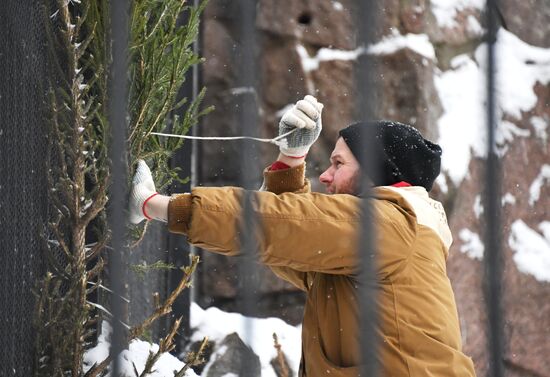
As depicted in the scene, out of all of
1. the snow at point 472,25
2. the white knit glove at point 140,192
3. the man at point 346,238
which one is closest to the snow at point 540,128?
the snow at point 472,25

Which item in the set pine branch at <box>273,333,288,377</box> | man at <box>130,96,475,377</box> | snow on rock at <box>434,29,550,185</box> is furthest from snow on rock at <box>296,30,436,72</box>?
man at <box>130,96,475,377</box>

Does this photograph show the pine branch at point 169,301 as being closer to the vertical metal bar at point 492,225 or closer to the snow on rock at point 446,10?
the vertical metal bar at point 492,225

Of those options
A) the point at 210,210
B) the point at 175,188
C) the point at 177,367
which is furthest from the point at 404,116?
the point at 210,210

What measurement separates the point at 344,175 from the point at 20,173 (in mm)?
848

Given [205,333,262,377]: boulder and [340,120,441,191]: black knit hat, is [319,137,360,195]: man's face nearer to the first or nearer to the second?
[340,120,441,191]: black knit hat

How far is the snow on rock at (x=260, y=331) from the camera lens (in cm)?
433

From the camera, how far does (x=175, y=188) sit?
13.3 feet

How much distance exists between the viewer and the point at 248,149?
4.02 ft

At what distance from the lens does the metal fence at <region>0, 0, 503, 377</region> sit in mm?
1197

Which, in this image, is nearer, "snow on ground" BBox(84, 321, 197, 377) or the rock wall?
"snow on ground" BBox(84, 321, 197, 377)

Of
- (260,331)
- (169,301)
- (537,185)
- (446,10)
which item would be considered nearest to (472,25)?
(446,10)

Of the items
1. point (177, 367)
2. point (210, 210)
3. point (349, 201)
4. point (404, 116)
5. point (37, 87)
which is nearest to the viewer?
point (210, 210)

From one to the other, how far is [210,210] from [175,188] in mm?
2006

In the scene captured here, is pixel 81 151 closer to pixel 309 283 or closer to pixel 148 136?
pixel 148 136
